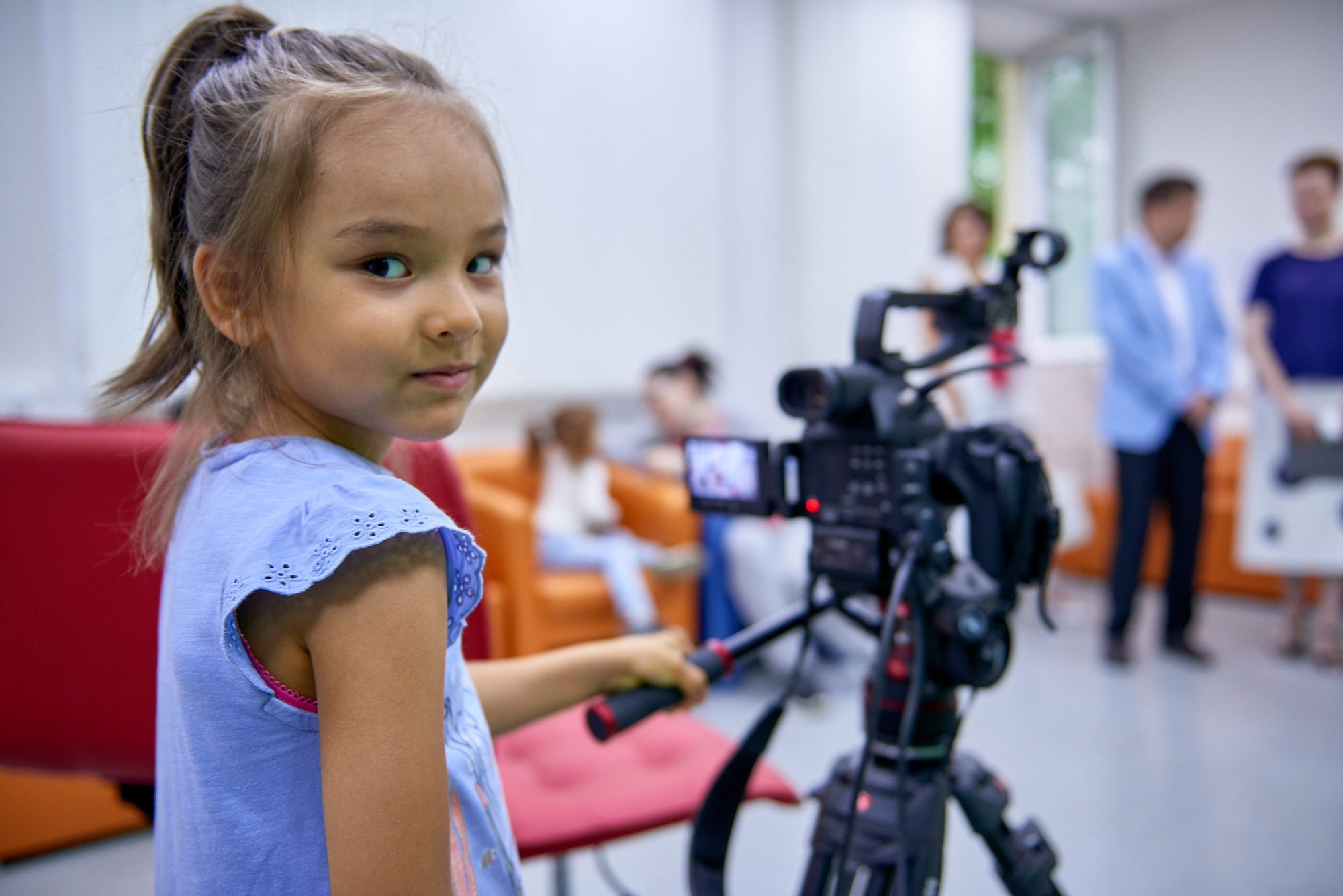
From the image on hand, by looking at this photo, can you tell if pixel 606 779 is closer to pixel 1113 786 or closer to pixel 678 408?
pixel 1113 786

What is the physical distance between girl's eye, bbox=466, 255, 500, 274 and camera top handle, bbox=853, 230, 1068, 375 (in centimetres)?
38

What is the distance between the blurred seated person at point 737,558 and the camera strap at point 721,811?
1.75m

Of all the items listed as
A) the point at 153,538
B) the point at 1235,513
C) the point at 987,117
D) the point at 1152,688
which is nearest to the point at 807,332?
the point at 1235,513

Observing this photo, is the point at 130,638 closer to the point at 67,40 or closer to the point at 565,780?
the point at 565,780

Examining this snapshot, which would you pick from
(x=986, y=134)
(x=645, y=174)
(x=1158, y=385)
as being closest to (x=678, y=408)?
(x=645, y=174)

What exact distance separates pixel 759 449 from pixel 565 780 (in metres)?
0.59

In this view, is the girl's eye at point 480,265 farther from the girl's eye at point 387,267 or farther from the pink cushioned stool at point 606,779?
the pink cushioned stool at point 606,779

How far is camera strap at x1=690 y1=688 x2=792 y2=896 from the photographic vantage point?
927mm

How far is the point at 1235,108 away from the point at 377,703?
22.2 feet

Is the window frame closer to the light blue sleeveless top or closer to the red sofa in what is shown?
the red sofa

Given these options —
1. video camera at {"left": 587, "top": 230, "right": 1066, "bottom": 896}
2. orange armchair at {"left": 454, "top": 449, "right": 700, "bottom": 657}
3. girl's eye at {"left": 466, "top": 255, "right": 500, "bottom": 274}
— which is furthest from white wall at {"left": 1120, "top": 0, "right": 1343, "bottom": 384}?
girl's eye at {"left": 466, "top": 255, "right": 500, "bottom": 274}

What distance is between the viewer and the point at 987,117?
649 centimetres

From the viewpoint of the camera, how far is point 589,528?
3324 millimetres

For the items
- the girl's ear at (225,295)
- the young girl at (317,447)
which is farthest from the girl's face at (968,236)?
the girl's ear at (225,295)
